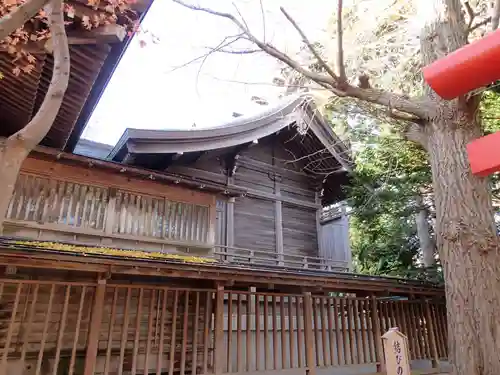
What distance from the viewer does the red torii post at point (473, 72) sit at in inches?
165

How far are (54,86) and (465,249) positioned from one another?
5.42 meters

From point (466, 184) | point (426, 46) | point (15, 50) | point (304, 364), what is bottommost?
point (304, 364)

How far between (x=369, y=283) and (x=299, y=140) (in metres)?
6.09

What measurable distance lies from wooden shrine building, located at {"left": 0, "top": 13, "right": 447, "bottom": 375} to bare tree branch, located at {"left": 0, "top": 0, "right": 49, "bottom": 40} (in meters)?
2.45

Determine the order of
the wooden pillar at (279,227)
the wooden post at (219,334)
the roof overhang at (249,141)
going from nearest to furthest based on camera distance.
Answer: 1. the wooden post at (219,334)
2. the roof overhang at (249,141)
3. the wooden pillar at (279,227)

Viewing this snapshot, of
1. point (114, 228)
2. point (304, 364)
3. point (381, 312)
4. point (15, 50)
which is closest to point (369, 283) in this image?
point (381, 312)

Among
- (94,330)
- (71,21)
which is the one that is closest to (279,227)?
(94,330)

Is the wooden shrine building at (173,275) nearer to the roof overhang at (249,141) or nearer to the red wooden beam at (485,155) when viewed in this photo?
the roof overhang at (249,141)

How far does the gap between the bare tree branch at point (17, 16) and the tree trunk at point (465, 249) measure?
5.42m

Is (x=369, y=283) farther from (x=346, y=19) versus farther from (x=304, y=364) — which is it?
(x=346, y=19)

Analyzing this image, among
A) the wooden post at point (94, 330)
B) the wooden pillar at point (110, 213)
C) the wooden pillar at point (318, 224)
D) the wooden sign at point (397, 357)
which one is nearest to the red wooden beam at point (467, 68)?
the wooden sign at point (397, 357)

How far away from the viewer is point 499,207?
12.3 m

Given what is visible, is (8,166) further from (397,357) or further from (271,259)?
(271,259)

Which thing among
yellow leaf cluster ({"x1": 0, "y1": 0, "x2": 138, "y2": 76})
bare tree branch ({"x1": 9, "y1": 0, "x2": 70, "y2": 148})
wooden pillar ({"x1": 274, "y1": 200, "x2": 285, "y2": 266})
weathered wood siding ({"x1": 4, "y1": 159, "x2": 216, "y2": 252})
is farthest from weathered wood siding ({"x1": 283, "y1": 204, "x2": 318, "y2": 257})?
bare tree branch ({"x1": 9, "y1": 0, "x2": 70, "y2": 148})
